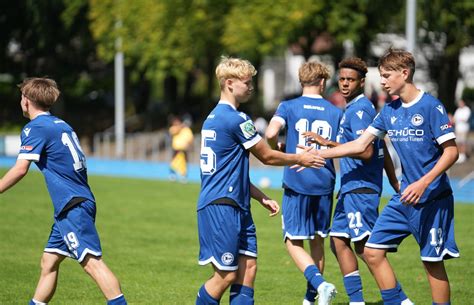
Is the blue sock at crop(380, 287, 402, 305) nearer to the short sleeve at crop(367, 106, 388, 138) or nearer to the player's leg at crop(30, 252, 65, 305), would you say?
the short sleeve at crop(367, 106, 388, 138)

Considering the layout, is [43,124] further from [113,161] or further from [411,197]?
[113,161]

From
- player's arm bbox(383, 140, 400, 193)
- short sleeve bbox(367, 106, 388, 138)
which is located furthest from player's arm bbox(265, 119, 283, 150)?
player's arm bbox(383, 140, 400, 193)

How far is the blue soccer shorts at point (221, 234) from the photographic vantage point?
7609 millimetres

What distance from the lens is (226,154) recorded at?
768cm

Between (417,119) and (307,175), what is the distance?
1.59 m

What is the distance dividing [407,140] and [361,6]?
93.1 ft

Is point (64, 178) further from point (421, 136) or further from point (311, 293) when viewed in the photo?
point (421, 136)

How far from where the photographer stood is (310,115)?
9172mm

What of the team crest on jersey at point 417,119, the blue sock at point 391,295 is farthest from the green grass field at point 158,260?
the team crest on jersey at point 417,119

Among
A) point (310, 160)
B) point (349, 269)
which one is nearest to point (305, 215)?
point (349, 269)

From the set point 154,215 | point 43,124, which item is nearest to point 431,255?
point 43,124

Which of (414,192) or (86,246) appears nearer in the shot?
(414,192)

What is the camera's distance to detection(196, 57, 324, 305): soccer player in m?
7.63

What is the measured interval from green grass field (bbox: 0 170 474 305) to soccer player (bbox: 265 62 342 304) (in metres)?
1.06
